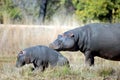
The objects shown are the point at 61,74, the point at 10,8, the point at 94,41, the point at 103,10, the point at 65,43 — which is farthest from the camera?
the point at 10,8

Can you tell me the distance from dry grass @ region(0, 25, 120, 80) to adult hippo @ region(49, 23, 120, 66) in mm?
290

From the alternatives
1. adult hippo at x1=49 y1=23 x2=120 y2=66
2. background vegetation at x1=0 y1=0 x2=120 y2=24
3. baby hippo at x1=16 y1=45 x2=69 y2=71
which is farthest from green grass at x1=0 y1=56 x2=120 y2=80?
background vegetation at x1=0 y1=0 x2=120 y2=24

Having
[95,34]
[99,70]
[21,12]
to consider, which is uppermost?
[95,34]

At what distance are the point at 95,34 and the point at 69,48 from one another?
0.60 meters

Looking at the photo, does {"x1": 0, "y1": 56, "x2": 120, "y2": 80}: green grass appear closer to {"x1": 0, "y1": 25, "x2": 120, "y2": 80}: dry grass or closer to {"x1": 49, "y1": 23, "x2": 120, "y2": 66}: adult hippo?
{"x1": 0, "y1": 25, "x2": 120, "y2": 80}: dry grass

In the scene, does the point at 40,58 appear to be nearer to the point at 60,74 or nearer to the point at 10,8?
the point at 60,74

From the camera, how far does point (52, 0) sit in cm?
2881

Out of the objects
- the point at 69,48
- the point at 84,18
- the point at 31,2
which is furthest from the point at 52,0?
the point at 69,48

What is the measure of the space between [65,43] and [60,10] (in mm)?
20953

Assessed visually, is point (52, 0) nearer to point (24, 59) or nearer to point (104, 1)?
point (104, 1)

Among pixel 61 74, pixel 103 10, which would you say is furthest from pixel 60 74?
pixel 103 10

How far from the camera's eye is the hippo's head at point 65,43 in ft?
26.9

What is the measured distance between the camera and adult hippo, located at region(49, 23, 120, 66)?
802 cm

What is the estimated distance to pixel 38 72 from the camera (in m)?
7.23
